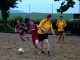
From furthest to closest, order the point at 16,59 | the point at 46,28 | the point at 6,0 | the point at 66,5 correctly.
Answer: the point at 6,0 → the point at 66,5 → the point at 46,28 → the point at 16,59

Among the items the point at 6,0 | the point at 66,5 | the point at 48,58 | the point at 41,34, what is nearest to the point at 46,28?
the point at 41,34

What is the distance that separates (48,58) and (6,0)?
2331cm

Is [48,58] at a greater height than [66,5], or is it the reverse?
[66,5]

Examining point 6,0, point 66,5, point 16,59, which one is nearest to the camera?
point 16,59

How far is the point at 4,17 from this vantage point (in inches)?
1369

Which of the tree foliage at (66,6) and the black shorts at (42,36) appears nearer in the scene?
the black shorts at (42,36)

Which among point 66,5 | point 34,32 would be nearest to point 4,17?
point 66,5

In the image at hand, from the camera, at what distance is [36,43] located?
40.5ft

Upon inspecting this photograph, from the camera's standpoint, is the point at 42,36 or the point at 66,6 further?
the point at 66,6

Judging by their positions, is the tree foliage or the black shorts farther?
the tree foliage

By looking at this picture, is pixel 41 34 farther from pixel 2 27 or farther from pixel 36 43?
pixel 2 27

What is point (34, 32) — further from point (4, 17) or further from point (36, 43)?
point (4, 17)

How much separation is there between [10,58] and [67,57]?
7.53ft

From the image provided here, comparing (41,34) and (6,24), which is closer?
(41,34)
